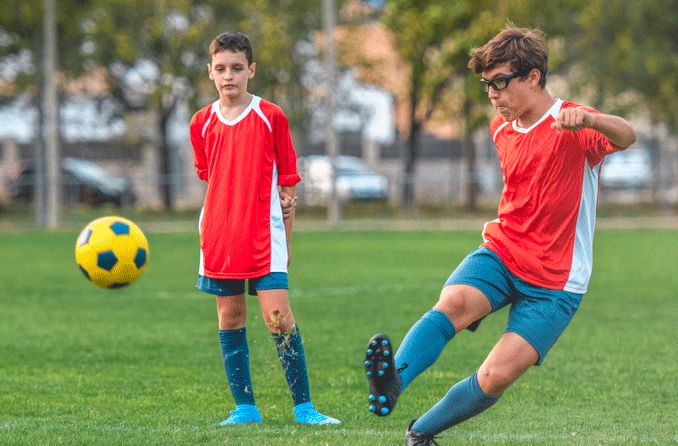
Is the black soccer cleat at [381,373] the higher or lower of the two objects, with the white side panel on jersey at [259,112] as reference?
lower

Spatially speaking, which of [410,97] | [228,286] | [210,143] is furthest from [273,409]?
[410,97]

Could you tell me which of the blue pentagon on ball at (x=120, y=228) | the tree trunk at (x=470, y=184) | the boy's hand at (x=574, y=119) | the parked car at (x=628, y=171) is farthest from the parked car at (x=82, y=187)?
the boy's hand at (x=574, y=119)

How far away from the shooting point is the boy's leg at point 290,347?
5.63 meters

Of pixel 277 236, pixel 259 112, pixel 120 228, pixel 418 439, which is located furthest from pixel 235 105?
pixel 418 439

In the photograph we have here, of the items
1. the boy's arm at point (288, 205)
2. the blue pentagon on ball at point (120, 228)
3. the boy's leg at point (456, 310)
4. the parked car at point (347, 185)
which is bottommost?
the parked car at point (347, 185)

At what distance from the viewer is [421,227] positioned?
27.4m

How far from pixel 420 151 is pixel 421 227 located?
811 inches

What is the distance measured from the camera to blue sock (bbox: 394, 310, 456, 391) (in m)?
4.76

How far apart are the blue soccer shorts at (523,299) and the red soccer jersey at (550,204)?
3 centimetres

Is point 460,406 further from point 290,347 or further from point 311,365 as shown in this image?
point 311,365

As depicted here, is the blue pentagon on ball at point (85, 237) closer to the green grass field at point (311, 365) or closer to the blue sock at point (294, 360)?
the green grass field at point (311, 365)

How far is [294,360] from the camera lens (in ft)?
19.0

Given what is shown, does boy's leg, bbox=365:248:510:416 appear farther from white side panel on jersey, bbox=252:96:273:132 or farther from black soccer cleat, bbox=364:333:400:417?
white side panel on jersey, bbox=252:96:273:132

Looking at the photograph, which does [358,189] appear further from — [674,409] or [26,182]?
[674,409]
